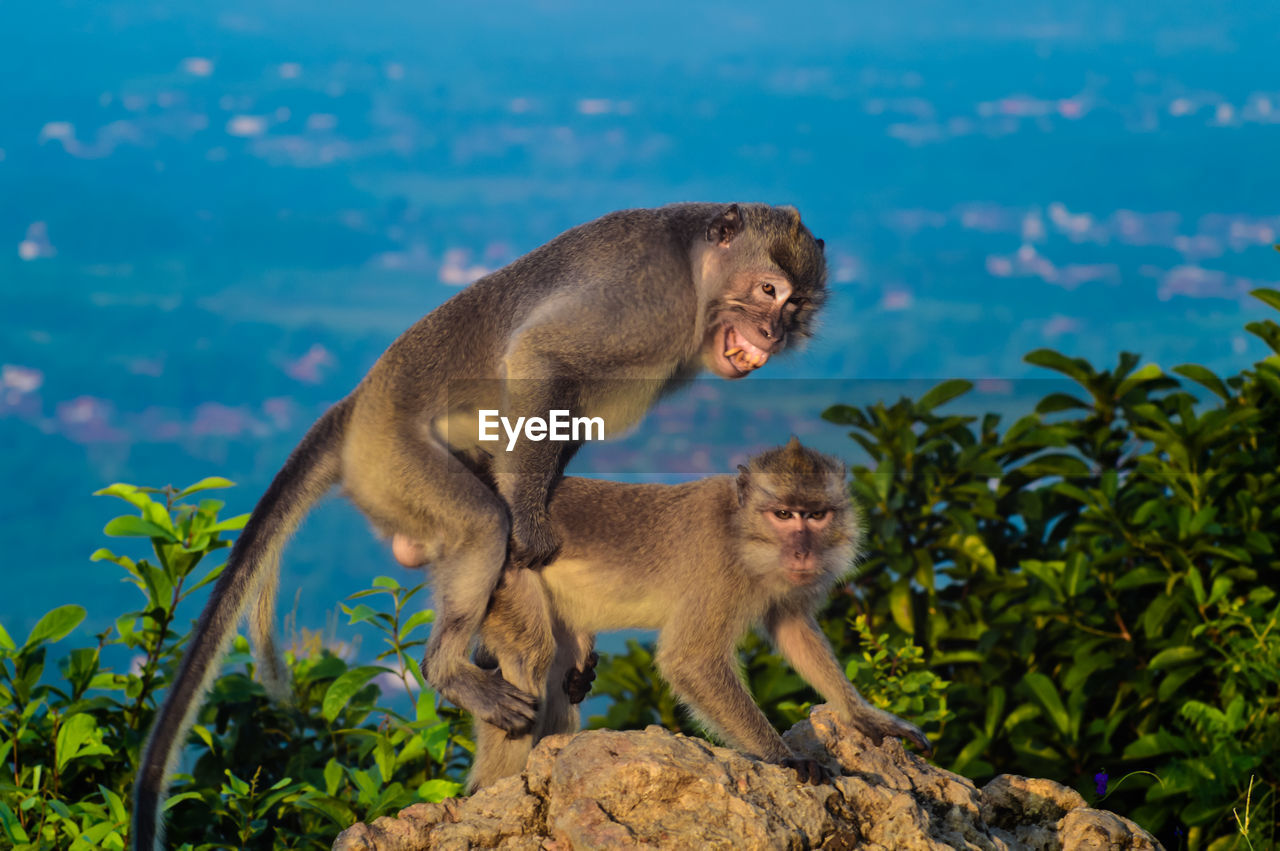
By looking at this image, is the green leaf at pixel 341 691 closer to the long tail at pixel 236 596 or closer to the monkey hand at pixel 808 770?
the long tail at pixel 236 596

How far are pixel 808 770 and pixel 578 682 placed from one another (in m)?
1.42

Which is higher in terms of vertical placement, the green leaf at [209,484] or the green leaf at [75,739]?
the green leaf at [209,484]

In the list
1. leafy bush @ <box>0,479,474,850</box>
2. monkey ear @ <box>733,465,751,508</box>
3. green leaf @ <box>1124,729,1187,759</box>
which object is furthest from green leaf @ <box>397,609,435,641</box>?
green leaf @ <box>1124,729,1187,759</box>

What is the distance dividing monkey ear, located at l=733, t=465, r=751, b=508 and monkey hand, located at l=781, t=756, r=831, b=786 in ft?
4.01

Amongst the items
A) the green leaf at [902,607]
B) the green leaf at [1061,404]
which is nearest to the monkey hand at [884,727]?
the green leaf at [902,607]

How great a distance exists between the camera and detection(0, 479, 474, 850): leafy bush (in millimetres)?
4688

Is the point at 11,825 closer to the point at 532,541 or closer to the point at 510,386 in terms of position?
the point at 532,541

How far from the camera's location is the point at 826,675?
4438 millimetres

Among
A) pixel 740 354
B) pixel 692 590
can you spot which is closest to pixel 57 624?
pixel 692 590

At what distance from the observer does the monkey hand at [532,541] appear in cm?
421

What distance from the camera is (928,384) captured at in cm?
638

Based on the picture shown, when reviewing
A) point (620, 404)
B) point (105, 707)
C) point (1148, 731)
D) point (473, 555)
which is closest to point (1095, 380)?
point (1148, 731)

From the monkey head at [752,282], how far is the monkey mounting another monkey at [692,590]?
0.40m

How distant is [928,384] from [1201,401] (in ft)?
4.58
